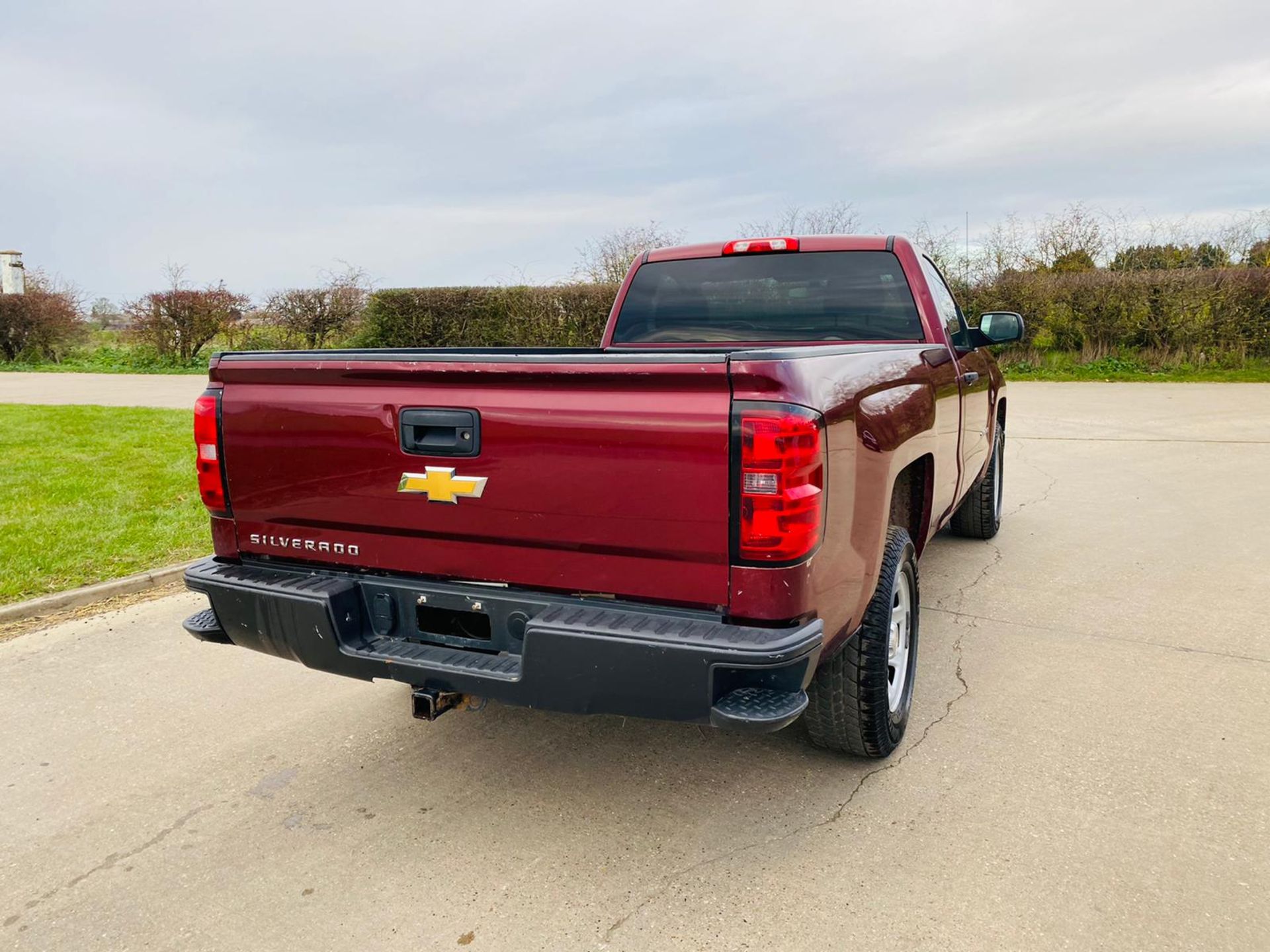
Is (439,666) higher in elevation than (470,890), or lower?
higher

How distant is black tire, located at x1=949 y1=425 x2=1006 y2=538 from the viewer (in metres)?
6.08

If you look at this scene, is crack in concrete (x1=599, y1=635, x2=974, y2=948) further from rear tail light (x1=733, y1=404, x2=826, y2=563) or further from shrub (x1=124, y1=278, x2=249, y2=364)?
shrub (x1=124, y1=278, x2=249, y2=364)

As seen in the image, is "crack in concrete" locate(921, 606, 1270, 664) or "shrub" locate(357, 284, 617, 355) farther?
"shrub" locate(357, 284, 617, 355)

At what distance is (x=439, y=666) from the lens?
2.62 meters

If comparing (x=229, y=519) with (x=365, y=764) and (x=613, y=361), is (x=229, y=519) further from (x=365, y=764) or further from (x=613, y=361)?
(x=613, y=361)

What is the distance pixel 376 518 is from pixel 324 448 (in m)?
0.27

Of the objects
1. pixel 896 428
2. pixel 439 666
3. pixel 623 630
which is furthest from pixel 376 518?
pixel 896 428

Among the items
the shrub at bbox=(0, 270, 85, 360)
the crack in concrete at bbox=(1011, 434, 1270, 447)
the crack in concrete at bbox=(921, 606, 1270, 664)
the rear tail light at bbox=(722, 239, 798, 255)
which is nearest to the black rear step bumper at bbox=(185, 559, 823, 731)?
the rear tail light at bbox=(722, 239, 798, 255)

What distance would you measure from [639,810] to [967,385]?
9.01 ft

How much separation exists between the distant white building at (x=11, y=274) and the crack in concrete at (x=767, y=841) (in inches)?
1118

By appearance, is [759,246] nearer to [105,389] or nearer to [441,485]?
[441,485]

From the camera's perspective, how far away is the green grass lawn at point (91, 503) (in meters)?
5.44

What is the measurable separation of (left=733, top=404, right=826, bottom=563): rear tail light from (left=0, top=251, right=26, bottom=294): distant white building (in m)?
28.6

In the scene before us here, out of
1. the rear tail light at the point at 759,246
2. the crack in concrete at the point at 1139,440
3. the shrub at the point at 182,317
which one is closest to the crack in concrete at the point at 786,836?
the rear tail light at the point at 759,246
